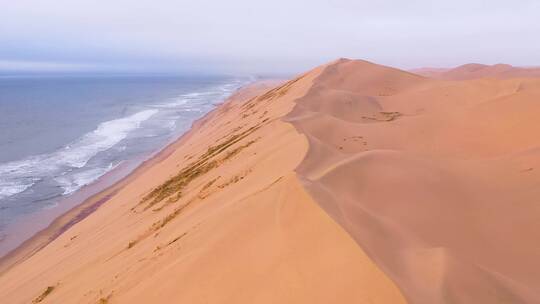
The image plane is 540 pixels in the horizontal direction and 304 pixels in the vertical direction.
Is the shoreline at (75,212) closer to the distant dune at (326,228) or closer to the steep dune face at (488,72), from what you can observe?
the distant dune at (326,228)

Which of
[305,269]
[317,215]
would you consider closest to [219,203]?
[317,215]

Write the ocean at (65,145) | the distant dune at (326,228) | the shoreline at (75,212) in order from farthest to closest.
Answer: the ocean at (65,145), the shoreline at (75,212), the distant dune at (326,228)

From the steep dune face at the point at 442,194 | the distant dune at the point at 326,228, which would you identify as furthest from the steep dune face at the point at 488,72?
the distant dune at the point at 326,228

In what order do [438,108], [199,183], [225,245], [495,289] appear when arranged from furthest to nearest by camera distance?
[438,108] < [199,183] < [225,245] < [495,289]

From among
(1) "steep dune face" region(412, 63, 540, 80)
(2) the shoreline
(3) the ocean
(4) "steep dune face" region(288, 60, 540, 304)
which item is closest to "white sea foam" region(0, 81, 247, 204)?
(3) the ocean

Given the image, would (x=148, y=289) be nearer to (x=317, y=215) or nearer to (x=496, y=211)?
(x=317, y=215)

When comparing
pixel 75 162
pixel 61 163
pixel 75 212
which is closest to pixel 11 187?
pixel 61 163

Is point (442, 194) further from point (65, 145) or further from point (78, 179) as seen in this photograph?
point (65, 145)
